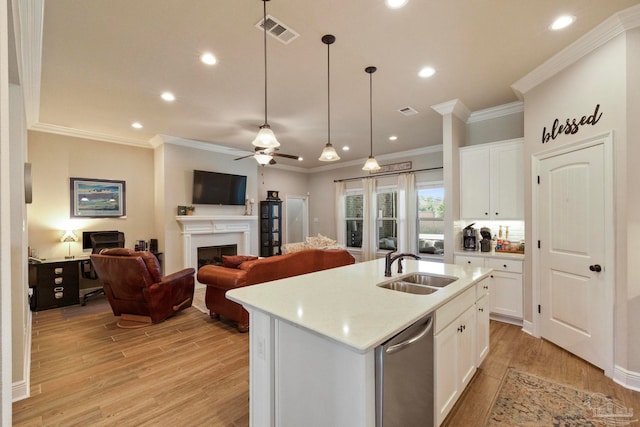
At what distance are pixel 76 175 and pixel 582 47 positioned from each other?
7368 millimetres

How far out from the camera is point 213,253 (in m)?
6.38

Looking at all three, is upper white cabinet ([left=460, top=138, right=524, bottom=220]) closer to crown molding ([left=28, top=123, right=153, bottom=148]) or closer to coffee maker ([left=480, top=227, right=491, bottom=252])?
A: coffee maker ([left=480, top=227, right=491, bottom=252])

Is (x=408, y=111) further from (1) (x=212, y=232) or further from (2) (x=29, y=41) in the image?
(1) (x=212, y=232)

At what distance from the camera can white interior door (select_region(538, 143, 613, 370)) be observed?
2.60 metres

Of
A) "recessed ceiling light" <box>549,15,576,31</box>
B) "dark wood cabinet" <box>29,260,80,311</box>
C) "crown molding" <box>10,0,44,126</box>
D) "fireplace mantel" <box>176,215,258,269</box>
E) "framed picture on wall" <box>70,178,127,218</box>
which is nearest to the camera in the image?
"crown molding" <box>10,0,44,126</box>

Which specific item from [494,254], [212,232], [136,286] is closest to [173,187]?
[212,232]

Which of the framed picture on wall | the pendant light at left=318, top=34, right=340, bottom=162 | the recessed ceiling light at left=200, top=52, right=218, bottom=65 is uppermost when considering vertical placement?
the recessed ceiling light at left=200, top=52, right=218, bottom=65

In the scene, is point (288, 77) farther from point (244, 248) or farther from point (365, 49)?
point (244, 248)

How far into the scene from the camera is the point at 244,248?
669 cm

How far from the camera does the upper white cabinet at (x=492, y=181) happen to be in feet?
12.4

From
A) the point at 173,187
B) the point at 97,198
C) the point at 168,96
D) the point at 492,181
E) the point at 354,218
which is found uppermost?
the point at 168,96

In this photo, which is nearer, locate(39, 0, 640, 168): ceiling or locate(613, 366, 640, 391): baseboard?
locate(39, 0, 640, 168): ceiling

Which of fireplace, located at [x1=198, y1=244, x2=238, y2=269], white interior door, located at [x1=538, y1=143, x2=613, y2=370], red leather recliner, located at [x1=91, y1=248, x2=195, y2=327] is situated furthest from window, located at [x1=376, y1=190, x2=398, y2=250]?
red leather recliner, located at [x1=91, y1=248, x2=195, y2=327]

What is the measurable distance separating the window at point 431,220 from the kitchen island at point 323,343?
4.58 metres
